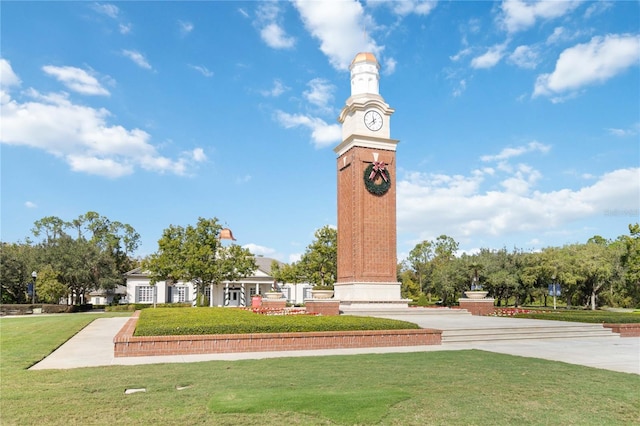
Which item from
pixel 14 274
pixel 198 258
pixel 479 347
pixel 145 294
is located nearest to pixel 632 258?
pixel 479 347

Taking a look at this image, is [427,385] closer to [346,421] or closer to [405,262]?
[346,421]

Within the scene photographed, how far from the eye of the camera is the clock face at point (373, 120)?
3006cm

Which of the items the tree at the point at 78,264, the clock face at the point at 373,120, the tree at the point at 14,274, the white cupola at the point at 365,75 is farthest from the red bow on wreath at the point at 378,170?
the tree at the point at 14,274

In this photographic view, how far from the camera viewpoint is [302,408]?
635 cm

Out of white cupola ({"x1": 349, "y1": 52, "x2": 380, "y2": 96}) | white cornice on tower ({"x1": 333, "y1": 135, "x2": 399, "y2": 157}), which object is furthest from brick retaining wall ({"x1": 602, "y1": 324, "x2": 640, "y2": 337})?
white cupola ({"x1": 349, "y1": 52, "x2": 380, "y2": 96})

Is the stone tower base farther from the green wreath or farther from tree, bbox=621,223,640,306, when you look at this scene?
tree, bbox=621,223,640,306

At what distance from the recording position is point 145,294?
54.3 m

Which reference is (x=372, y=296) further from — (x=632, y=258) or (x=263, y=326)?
(x=632, y=258)

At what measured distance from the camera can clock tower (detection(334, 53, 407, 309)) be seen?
2869 centimetres

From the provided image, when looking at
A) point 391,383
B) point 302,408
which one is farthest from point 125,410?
point 391,383

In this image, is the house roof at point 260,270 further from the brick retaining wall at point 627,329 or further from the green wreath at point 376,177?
the brick retaining wall at point 627,329

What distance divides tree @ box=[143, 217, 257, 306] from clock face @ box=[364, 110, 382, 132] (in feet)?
64.3

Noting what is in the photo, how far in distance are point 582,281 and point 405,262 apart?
29.7 meters

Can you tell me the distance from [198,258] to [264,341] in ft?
102
